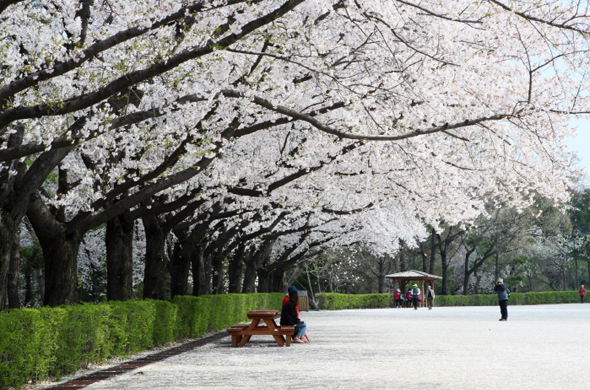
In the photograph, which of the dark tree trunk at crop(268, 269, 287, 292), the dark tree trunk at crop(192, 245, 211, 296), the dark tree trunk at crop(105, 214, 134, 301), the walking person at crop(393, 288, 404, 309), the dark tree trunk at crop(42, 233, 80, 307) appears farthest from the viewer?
the walking person at crop(393, 288, 404, 309)

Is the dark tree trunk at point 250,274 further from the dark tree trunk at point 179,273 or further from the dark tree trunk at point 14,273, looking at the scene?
the dark tree trunk at point 14,273

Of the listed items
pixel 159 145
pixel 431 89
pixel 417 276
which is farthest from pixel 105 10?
pixel 417 276

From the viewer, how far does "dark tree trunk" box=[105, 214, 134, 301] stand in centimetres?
1396

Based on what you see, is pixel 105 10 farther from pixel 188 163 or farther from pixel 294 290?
pixel 294 290

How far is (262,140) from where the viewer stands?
17.5 meters

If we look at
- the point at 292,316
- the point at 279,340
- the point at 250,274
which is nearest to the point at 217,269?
the point at 250,274

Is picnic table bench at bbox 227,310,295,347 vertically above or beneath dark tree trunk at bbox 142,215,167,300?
beneath

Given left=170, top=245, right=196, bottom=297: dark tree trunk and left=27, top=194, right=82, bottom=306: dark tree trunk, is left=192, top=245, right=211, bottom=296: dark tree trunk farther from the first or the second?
left=27, top=194, right=82, bottom=306: dark tree trunk

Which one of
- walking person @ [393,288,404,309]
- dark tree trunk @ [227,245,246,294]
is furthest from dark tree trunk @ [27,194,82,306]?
walking person @ [393,288,404,309]

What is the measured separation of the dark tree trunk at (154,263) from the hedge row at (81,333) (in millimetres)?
1604

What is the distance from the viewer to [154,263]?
671 inches

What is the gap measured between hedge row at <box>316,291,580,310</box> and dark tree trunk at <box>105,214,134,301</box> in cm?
2874

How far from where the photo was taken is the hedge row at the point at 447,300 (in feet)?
139

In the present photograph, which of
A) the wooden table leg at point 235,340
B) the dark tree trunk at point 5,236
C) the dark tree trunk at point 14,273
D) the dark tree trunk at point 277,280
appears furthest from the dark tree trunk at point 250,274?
the dark tree trunk at point 5,236
